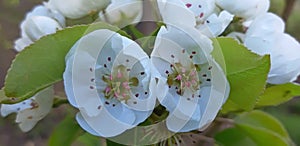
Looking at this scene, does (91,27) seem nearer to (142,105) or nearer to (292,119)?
(142,105)

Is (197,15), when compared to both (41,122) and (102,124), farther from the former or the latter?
(41,122)

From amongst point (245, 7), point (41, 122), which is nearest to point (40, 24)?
point (245, 7)

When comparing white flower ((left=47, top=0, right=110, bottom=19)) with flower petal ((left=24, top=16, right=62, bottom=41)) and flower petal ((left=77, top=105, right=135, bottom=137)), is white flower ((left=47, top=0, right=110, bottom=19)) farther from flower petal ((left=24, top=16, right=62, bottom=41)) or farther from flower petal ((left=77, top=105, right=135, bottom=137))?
flower petal ((left=77, top=105, right=135, bottom=137))

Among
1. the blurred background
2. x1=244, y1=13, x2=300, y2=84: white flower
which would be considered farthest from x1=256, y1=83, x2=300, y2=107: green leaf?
the blurred background

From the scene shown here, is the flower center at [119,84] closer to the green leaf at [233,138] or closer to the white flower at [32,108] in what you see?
the white flower at [32,108]

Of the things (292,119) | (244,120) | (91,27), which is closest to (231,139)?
(244,120)

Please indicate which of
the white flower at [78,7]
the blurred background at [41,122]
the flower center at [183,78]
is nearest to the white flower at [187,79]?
the flower center at [183,78]
